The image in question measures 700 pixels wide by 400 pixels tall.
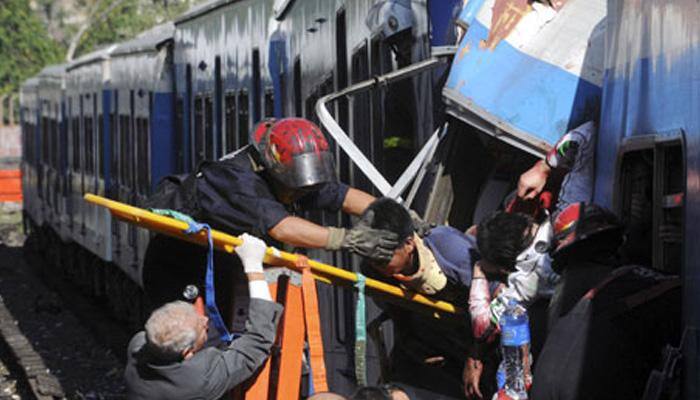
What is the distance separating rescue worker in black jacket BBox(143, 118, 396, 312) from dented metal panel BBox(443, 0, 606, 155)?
66 cm

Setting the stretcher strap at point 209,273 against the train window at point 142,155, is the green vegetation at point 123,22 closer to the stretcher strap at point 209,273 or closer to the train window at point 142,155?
the train window at point 142,155

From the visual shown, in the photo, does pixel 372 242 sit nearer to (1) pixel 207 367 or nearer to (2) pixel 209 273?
(2) pixel 209 273

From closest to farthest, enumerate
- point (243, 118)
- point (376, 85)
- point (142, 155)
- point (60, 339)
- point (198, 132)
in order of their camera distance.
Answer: point (376, 85) → point (243, 118) → point (198, 132) → point (60, 339) → point (142, 155)

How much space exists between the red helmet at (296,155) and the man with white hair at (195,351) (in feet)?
1.89

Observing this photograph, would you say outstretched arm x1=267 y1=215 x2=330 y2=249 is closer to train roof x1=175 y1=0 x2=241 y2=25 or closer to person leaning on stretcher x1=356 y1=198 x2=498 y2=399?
person leaning on stretcher x1=356 y1=198 x2=498 y2=399

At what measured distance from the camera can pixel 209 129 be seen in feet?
45.8

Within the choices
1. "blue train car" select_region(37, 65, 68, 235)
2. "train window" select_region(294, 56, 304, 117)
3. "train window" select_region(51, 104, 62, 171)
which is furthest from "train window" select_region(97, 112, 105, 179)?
"train window" select_region(294, 56, 304, 117)

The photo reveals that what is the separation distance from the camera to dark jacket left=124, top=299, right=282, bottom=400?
228 inches

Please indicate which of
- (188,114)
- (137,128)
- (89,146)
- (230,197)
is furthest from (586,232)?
(89,146)

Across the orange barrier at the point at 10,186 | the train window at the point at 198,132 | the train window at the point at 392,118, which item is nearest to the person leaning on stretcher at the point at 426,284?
the train window at the point at 392,118

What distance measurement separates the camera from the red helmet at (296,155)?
6.56m

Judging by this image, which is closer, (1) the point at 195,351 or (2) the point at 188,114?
(1) the point at 195,351

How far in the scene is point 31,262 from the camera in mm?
27000

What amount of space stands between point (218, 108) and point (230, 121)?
528 mm
